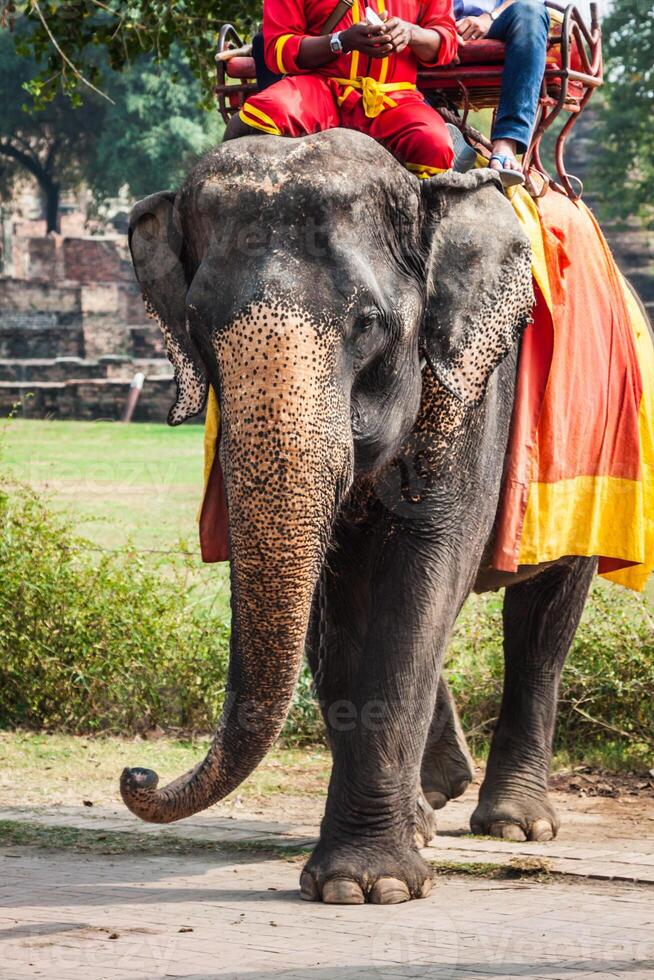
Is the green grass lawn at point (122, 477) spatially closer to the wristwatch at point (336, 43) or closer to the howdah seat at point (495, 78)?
the howdah seat at point (495, 78)

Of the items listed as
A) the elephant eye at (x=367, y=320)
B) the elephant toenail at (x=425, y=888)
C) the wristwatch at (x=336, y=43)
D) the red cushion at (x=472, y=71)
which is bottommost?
the elephant toenail at (x=425, y=888)

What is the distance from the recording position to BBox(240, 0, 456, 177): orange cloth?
4379 millimetres

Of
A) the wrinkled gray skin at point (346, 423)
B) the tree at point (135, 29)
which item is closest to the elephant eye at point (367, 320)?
the wrinkled gray skin at point (346, 423)

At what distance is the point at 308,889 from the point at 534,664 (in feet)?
5.69

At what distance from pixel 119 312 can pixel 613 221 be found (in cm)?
1422

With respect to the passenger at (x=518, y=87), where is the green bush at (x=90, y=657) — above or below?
below

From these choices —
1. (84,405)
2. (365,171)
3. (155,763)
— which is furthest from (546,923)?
(84,405)

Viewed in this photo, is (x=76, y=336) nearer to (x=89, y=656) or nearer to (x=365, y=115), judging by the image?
(x=89, y=656)

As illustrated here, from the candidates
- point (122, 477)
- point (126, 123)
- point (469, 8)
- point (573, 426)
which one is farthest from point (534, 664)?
point (126, 123)

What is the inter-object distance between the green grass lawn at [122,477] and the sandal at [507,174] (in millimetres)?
3551

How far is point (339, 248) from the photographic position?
158 inches

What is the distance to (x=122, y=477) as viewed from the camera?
57.2 feet

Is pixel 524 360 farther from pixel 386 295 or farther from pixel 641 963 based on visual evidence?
pixel 641 963

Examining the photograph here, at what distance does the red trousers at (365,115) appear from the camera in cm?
438
